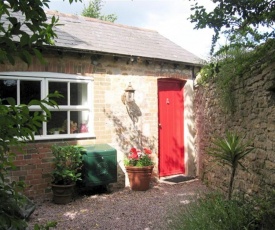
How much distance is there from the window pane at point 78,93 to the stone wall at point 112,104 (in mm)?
274

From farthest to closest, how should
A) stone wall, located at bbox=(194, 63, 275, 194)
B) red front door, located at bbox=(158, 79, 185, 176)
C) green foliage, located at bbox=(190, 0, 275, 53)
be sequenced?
red front door, located at bbox=(158, 79, 185, 176) < stone wall, located at bbox=(194, 63, 275, 194) < green foliage, located at bbox=(190, 0, 275, 53)

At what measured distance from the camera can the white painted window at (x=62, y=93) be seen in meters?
5.71

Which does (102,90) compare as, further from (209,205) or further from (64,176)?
(209,205)

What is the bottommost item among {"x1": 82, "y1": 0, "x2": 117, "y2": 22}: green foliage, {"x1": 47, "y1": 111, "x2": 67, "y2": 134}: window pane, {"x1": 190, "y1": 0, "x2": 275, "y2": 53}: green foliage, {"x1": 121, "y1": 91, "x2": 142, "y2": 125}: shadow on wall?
{"x1": 47, "y1": 111, "x2": 67, "y2": 134}: window pane

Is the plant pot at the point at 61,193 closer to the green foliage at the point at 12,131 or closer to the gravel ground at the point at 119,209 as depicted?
the gravel ground at the point at 119,209

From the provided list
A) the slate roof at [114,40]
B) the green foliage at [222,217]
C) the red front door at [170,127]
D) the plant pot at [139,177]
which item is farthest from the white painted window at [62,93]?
the green foliage at [222,217]

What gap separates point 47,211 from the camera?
5.20 meters

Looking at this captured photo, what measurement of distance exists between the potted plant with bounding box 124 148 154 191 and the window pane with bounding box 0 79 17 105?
9.78 ft

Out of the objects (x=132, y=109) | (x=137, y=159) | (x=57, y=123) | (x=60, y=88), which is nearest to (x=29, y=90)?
(x=60, y=88)

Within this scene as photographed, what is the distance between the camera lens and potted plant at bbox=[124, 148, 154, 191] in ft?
21.9

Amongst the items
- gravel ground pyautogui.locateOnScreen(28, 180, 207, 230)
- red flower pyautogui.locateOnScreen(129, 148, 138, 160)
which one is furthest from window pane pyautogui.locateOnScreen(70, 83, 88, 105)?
gravel ground pyautogui.locateOnScreen(28, 180, 207, 230)

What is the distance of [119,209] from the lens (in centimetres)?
536

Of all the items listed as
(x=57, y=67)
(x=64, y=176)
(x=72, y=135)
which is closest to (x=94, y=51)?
(x=57, y=67)

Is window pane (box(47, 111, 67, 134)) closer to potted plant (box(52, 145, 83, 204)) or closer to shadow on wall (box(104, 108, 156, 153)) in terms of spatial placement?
potted plant (box(52, 145, 83, 204))
